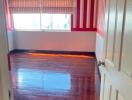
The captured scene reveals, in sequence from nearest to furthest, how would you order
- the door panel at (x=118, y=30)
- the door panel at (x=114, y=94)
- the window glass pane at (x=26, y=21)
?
1. the door panel at (x=118, y=30)
2. the door panel at (x=114, y=94)
3. the window glass pane at (x=26, y=21)

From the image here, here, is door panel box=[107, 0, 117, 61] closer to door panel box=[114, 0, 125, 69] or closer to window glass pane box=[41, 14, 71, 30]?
door panel box=[114, 0, 125, 69]

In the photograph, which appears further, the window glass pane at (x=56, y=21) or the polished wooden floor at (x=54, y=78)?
the window glass pane at (x=56, y=21)

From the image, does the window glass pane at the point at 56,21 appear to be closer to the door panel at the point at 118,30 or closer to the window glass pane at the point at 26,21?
the window glass pane at the point at 26,21

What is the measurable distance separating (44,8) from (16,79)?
10.2 feet

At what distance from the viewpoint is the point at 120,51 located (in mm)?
1195

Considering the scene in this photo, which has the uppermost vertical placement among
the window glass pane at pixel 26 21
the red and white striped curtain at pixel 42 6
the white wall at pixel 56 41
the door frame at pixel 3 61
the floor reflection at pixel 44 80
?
the red and white striped curtain at pixel 42 6

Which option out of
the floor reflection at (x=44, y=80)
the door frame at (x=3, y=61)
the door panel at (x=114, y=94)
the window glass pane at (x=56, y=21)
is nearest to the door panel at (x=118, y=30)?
the door panel at (x=114, y=94)

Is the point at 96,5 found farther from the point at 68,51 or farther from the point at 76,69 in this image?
the point at 76,69

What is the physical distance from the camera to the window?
235 inches

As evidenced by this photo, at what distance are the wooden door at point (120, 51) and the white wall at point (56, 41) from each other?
174 inches

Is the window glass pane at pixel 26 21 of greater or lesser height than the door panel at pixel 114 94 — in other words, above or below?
above

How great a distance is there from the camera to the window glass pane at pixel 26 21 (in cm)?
609

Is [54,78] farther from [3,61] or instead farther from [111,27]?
[3,61]

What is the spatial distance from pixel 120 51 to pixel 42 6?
16.6 ft
